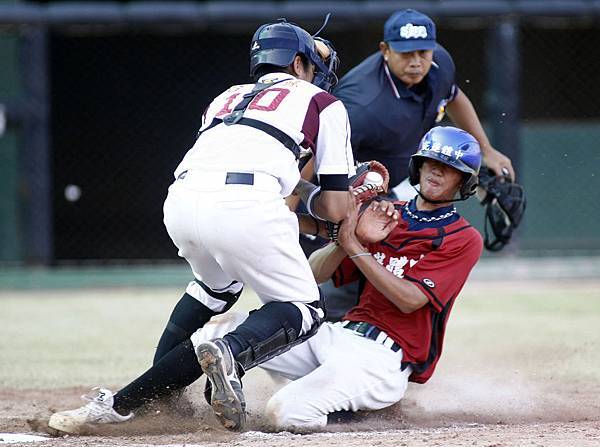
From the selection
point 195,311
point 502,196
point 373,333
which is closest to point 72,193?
point 502,196

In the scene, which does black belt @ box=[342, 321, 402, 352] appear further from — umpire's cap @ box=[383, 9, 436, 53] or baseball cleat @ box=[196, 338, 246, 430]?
umpire's cap @ box=[383, 9, 436, 53]

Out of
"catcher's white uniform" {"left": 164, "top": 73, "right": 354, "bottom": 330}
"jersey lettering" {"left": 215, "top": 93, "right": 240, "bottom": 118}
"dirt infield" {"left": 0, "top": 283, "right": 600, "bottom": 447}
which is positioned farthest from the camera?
"jersey lettering" {"left": 215, "top": 93, "right": 240, "bottom": 118}

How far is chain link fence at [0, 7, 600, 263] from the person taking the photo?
1006 centimetres

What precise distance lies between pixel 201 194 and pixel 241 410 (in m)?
0.73

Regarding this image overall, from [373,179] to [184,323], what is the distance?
932 mm

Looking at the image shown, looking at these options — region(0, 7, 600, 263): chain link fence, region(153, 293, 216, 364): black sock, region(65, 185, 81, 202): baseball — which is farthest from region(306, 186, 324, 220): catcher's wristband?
region(65, 185, 81, 202): baseball

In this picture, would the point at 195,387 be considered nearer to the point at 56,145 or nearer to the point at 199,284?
the point at 199,284

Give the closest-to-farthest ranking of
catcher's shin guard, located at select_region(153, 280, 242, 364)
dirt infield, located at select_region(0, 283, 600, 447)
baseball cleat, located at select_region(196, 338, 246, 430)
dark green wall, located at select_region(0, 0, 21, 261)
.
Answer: baseball cleat, located at select_region(196, 338, 246, 430)
dirt infield, located at select_region(0, 283, 600, 447)
catcher's shin guard, located at select_region(153, 280, 242, 364)
dark green wall, located at select_region(0, 0, 21, 261)

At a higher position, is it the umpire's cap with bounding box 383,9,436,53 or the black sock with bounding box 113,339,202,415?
the umpire's cap with bounding box 383,9,436,53

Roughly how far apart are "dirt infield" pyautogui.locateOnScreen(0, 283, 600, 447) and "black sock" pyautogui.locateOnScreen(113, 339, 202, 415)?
106mm

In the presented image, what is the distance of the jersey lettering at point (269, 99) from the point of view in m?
3.58

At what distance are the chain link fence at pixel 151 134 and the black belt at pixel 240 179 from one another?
21.9 feet

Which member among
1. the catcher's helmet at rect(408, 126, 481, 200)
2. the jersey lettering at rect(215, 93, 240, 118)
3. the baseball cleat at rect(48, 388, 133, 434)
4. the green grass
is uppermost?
the jersey lettering at rect(215, 93, 240, 118)

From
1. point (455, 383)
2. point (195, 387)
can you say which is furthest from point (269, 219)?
point (455, 383)
